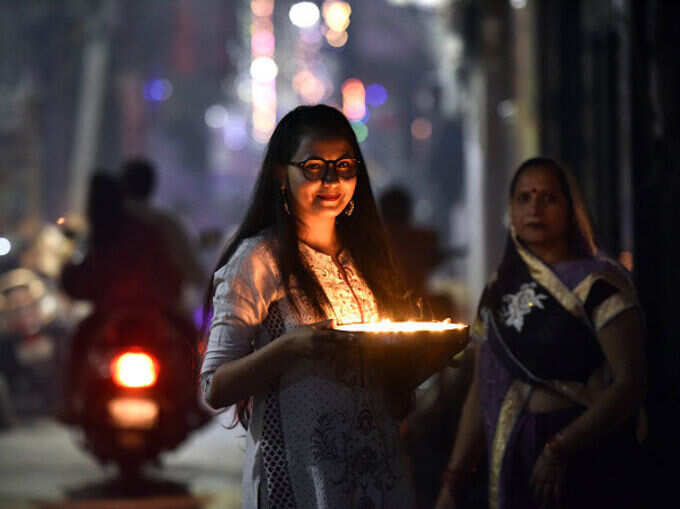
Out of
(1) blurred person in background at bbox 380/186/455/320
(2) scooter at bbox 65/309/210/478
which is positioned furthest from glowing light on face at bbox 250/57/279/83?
(2) scooter at bbox 65/309/210/478

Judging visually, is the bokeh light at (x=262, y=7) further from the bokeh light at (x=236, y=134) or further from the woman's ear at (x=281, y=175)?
the woman's ear at (x=281, y=175)

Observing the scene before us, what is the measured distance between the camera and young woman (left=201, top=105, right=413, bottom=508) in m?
3.19

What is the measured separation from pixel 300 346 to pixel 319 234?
0.53 m

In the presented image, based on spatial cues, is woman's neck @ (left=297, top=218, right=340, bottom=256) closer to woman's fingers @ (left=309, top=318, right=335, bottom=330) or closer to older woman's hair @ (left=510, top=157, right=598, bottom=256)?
woman's fingers @ (left=309, top=318, right=335, bottom=330)

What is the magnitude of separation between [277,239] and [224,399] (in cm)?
48

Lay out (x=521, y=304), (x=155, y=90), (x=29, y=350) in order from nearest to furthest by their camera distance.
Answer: (x=521, y=304), (x=29, y=350), (x=155, y=90)

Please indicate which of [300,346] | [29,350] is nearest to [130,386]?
[29,350]

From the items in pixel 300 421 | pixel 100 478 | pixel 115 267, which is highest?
pixel 115 267

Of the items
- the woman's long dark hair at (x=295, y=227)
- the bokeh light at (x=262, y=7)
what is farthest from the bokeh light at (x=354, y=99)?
the woman's long dark hair at (x=295, y=227)

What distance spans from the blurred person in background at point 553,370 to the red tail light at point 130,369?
3.99 metres

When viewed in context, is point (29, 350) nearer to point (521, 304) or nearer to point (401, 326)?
point (521, 304)

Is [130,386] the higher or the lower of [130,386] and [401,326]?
the higher

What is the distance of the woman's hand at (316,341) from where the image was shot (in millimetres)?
Result: 3029

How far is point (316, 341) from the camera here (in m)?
3.03
